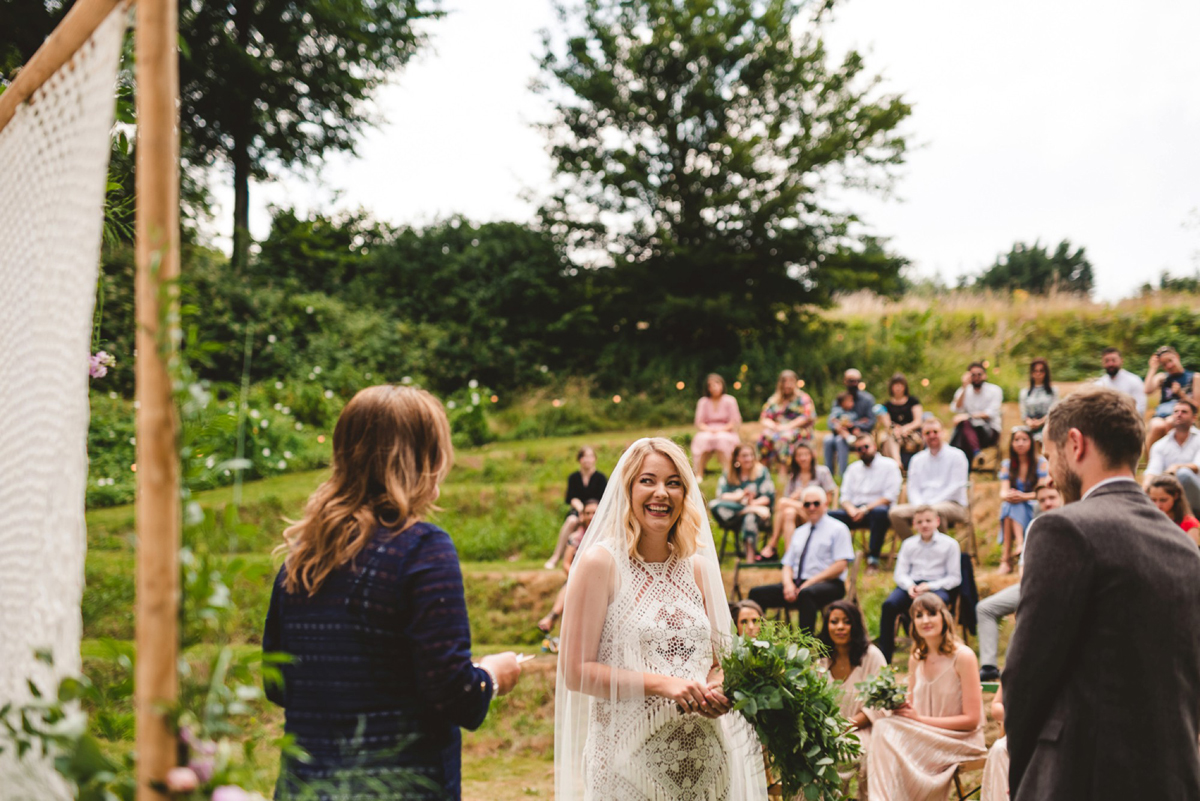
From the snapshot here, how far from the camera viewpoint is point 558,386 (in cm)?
1800

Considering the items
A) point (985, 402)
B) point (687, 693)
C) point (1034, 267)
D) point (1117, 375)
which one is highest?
point (1034, 267)

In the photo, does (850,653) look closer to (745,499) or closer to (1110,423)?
(1110,423)

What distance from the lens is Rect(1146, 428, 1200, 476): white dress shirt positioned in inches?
302

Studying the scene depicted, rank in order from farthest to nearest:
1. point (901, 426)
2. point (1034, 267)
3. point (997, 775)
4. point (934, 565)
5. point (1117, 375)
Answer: point (1034, 267), point (901, 426), point (1117, 375), point (934, 565), point (997, 775)

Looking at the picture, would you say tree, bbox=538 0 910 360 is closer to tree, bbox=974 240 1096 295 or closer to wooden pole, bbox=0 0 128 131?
wooden pole, bbox=0 0 128 131

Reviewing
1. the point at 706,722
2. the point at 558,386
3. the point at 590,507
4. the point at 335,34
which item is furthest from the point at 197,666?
the point at 335,34

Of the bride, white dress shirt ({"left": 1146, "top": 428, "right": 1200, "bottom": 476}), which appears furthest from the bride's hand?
white dress shirt ({"left": 1146, "top": 428, "right": 1200, "bottom": 476})

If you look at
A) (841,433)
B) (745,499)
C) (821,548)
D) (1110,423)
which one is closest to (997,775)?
(1110,423)

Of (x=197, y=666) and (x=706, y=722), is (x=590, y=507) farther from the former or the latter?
(x=197, y=666)

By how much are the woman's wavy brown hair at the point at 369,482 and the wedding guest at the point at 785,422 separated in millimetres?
8383

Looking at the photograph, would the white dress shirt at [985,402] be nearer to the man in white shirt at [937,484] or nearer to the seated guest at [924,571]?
the man in white shirt at [937,484]

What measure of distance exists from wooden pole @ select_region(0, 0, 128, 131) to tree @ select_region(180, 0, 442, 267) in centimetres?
1788

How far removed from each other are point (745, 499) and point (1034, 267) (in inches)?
1341

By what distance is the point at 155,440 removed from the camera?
49.3 inches
